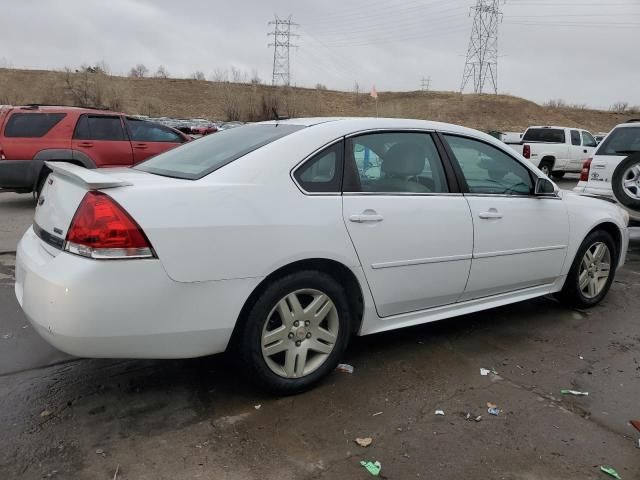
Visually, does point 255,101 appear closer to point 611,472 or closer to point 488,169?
point 488,169

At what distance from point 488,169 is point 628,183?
3071 millimetres

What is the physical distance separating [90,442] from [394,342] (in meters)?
2.17

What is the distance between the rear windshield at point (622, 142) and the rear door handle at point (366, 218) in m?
5.70

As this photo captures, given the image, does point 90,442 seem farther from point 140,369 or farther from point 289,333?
point 289,333

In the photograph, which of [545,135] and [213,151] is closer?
[213,151]

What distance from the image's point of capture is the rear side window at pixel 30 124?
9.17 metres

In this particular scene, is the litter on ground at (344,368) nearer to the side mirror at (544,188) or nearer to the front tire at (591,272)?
the side mirror at (544,188)

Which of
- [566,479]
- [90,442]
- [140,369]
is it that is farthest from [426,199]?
[90,442]

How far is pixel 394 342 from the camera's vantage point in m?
4.07

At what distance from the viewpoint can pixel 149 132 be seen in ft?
34.7

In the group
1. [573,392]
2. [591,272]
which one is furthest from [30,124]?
[573,392]

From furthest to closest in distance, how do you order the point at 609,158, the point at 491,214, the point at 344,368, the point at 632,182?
the point at 609,158 < the point at 632,182 < the point at 491,214 < the point at 344,368

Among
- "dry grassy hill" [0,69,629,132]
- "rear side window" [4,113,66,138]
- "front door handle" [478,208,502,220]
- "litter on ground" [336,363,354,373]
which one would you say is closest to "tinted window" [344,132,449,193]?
"front door handle" [478,208,502,220]

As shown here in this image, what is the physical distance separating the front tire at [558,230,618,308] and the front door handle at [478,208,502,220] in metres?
1.20
